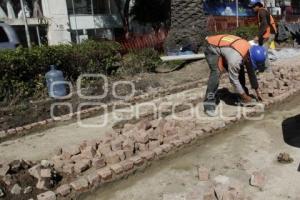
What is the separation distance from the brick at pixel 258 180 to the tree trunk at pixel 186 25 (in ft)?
25.5

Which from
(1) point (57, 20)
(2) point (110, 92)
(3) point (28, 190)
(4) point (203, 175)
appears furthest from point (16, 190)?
(1) point (57, 20)

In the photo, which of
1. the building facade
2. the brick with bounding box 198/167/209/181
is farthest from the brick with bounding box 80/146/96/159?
the building facade

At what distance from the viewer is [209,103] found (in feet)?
21.8

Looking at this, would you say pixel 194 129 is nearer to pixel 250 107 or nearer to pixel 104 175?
pixel 250 107

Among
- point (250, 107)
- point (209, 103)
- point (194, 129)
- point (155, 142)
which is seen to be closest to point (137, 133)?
point (155, 142)

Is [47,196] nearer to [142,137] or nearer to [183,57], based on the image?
[142,137]

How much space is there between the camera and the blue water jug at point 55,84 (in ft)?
28.3

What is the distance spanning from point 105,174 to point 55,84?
4649 millimetres

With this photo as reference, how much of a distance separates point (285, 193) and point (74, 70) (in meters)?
6.72

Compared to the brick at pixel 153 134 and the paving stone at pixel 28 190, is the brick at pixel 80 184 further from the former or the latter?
the brick at pixel 153 134

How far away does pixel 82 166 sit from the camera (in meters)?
4.67

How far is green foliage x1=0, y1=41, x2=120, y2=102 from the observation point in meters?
8.46

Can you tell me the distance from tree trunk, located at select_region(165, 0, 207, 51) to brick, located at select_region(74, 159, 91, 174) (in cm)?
732

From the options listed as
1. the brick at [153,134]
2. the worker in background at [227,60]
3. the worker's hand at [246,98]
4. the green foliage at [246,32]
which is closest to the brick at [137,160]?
the brick at [153,134]
